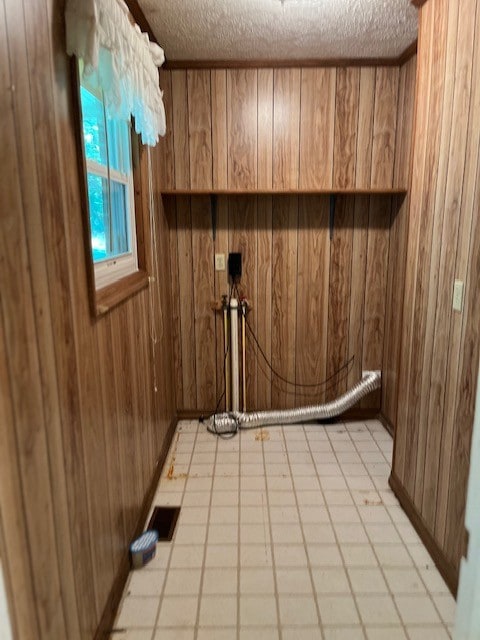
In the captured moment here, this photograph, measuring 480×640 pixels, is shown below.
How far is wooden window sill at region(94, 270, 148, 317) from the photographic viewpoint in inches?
59.9

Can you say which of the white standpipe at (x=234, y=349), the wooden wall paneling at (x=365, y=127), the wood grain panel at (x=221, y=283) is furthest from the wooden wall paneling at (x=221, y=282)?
the wooden wall paneling at (x=365, y=127)

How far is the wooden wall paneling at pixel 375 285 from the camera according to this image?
119 inches

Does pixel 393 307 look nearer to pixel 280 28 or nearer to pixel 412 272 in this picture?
pixel 412 272

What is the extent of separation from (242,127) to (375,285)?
1.44 metres

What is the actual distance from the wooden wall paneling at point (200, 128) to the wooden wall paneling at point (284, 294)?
53 cm

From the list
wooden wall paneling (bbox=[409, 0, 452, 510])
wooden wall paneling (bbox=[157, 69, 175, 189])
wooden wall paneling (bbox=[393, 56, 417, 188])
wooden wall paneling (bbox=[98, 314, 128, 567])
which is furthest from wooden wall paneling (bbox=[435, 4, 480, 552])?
wooden wall paneling (bbox=[157, 69, 175, 189])

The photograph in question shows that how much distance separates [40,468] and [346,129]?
2.70m

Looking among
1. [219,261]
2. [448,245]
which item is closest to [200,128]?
[219,261]

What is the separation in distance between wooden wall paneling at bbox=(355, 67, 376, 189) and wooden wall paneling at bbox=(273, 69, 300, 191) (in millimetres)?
411

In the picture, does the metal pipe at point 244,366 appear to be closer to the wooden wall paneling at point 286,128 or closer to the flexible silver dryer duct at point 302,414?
the flexible silver dryer duct at point 302,414

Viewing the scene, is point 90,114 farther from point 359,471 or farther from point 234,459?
point 359,471

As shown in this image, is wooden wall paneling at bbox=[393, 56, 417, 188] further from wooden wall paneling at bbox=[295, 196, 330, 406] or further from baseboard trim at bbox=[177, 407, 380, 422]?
baseboard trim at bbox=[177, 407, 380, 422]

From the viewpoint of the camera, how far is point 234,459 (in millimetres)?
2699

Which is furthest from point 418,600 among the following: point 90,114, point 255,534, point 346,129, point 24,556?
point 346,129
